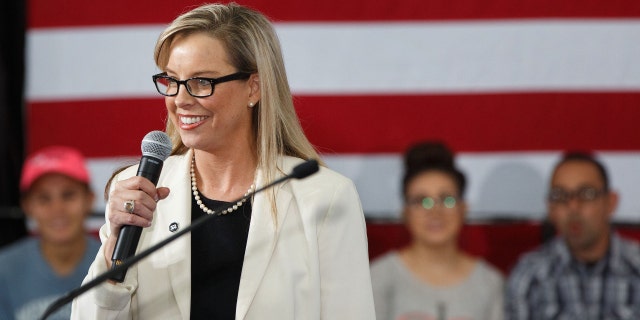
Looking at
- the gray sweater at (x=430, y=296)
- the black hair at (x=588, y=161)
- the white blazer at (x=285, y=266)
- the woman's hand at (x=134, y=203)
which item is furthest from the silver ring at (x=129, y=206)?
the black hair at (x=588, y=161)

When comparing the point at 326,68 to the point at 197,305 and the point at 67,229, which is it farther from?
the point at 197,305

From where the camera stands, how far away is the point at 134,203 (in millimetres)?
1396

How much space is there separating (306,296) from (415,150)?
5.37ft

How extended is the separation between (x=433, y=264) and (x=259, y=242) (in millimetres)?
1584

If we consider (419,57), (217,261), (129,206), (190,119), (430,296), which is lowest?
(430,296)

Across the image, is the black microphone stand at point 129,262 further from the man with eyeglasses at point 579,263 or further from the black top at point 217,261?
the man with eyeglasses at point 579,263

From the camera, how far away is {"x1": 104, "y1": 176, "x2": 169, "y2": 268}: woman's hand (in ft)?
4.58

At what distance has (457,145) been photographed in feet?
10.8

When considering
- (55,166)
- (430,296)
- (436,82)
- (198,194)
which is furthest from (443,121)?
(198,194)

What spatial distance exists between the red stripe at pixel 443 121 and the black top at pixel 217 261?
164cm

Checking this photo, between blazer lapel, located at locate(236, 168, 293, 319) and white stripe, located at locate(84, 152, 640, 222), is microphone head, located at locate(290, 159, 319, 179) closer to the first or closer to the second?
blazer lapel, located at locate(236, 168, 293, 319)

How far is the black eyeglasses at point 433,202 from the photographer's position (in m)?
3.08

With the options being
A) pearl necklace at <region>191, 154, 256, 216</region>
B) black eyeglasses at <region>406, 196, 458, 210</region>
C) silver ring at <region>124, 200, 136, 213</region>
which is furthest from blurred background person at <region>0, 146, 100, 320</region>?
silver ring at <region>124, 200, 136, 213</region>

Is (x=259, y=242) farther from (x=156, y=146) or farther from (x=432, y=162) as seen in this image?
(x=432, y=162)
